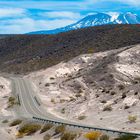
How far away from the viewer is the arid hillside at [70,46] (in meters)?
143

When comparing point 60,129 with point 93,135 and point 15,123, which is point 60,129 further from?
point 15,123

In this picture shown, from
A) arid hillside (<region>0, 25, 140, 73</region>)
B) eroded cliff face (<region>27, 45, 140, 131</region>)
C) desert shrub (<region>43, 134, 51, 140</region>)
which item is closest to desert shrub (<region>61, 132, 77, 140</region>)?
desert shrub (<region>43, 134, 51, 140</region>)

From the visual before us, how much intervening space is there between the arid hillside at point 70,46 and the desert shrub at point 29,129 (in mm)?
82150

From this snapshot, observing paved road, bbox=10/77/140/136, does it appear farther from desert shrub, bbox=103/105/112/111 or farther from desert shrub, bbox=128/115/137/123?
desert shrub, bbox=103/105/112/111

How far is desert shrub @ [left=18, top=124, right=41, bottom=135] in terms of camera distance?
46.2m

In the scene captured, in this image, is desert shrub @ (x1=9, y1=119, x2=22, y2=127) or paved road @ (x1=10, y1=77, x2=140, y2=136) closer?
desert shrub @ (x1=9, y1=119, x2=22, y2=127)

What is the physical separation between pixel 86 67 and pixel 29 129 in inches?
2123

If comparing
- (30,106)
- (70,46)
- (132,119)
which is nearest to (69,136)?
(132,119)

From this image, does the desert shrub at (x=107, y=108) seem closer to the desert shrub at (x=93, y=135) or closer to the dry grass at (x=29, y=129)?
the dry grass at (x=29, y=129)

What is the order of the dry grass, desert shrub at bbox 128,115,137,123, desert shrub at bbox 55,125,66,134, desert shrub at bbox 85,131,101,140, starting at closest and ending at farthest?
desert shrub at bbox 85,131,101,140, desert shrub at bbox 55,125,66,134, desert shrub at bbox 128,115,137,123, the dry grass

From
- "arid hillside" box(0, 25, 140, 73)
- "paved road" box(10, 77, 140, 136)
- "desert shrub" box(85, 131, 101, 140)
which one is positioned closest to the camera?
"desert shrub" box(85, 131, 101, 140)

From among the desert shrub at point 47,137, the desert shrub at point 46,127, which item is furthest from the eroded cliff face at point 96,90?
the desert shrub at point 47,137

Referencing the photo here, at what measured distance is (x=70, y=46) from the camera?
16662 centimetres

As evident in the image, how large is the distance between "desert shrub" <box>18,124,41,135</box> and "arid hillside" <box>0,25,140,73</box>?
8215 cm
